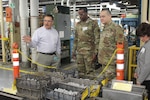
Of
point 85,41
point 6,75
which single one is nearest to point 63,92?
point 85,41

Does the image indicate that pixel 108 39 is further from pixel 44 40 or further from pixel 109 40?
pixel 44 40

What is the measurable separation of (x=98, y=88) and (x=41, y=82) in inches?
23.2

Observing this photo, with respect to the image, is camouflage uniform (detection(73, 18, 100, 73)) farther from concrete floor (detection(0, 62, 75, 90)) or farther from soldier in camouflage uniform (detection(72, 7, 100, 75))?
concrete floor (detection(0, 62, 75, 90))

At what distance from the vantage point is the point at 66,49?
770 centimetres

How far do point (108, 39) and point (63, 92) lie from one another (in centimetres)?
181

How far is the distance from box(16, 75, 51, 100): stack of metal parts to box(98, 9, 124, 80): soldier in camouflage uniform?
5.18 feet

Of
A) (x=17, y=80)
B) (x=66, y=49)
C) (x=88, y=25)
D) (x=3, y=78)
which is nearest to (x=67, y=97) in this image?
(x=17, y=80)

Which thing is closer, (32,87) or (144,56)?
(32,87)

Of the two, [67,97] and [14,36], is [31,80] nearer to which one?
[67,97]

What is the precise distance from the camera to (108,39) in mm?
3441

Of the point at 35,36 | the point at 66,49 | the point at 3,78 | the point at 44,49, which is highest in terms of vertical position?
the point at 35,36

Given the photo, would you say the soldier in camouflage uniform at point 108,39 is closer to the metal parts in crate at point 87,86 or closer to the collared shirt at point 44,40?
the collared shirt at point 44,40

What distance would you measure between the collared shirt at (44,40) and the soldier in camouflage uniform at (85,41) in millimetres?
783

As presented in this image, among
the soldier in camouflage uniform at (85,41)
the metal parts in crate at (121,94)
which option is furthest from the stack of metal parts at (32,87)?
the soldier in camouflage uniform at (85,41)
